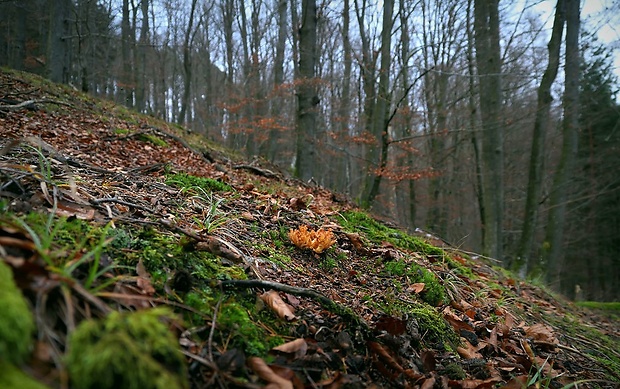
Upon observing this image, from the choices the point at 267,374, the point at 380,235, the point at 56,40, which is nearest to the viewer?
the point at 267,374

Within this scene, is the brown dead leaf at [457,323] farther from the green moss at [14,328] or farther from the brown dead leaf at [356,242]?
the green moss at [14,328]

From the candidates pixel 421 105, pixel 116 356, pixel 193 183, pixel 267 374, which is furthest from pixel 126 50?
pixel 116 356

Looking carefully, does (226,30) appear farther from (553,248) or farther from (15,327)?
(15,327)

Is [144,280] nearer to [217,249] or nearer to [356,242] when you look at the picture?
[217,249]

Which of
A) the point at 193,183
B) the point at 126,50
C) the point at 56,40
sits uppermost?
the point at 126,50

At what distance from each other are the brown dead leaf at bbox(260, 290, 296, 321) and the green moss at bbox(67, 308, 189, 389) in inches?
27.1

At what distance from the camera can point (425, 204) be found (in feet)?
49.6

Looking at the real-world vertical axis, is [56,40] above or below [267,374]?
above

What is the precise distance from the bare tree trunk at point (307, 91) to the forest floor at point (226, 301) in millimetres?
4769

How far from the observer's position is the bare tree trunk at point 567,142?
920cm

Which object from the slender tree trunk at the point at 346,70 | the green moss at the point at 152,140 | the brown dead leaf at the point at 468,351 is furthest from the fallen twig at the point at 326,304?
the slender tree trunk at the point at 346,70

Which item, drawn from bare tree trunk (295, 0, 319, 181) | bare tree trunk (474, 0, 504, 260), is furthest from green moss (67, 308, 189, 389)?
bare tree trunk (474, 0, 504, 260)

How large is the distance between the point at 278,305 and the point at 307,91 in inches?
273

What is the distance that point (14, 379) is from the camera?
1.84 ft
